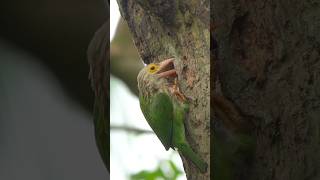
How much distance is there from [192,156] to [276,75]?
1.17 feet

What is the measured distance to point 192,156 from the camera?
1.83 meters

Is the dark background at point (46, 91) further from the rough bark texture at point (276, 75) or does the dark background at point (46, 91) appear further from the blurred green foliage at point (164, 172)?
the rough bark texture at point (276, 75)

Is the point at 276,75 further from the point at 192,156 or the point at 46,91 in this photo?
the point at 46,91

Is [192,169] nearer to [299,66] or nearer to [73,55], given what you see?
[299,66]

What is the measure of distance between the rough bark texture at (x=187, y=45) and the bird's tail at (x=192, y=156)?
0.02 metres

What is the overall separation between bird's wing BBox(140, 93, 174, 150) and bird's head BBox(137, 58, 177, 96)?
0.10 feet

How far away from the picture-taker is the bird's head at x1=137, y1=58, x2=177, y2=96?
6.21 feet

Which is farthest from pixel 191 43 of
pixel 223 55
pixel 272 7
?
pixel 272 7

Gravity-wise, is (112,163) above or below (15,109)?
below

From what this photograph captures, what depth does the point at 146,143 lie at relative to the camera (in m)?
2.02

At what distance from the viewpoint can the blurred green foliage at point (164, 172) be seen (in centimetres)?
192

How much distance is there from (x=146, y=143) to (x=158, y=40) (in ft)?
1.14

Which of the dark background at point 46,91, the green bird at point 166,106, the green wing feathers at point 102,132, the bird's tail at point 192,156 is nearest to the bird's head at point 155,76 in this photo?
the green bird at point 166,106

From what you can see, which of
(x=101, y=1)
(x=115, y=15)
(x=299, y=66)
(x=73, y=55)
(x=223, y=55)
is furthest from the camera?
(x=73, y=55)
